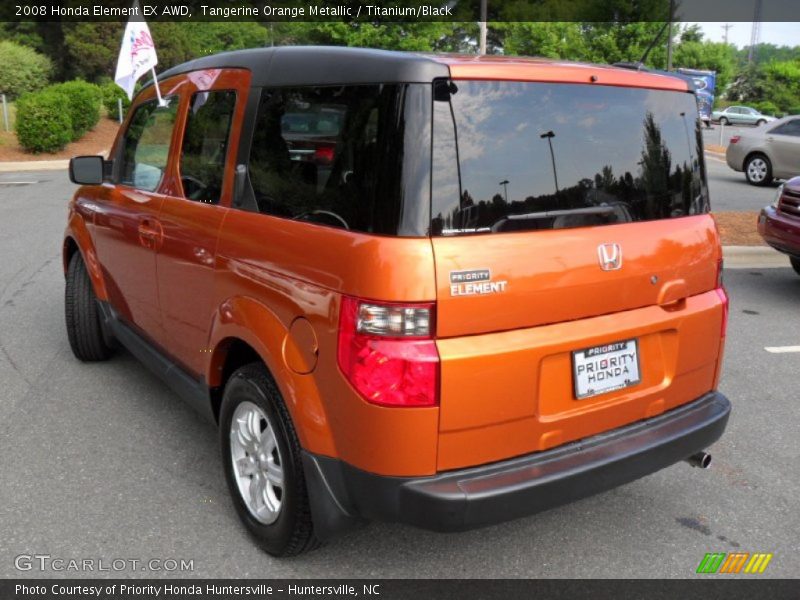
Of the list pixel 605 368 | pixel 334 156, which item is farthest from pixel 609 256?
pixel 334 156

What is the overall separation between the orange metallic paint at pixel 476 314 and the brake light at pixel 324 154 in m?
0.23

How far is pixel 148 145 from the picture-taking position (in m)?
3.98

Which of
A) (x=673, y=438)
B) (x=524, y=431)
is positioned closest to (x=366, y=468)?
(x=524, y=431)

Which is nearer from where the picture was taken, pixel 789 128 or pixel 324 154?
Result: pixel 324 154

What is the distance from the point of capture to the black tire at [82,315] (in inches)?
191

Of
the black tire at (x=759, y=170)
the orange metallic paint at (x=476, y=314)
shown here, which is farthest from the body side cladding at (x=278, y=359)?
the black tire at (x=759, y=170)

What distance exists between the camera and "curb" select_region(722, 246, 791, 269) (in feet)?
27.9

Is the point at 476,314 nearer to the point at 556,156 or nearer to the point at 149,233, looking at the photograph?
the point at 556,156

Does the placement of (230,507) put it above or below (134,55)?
below

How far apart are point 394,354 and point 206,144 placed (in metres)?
1.58

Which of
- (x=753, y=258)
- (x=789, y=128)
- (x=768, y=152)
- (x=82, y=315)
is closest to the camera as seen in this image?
(x=82, y=315)

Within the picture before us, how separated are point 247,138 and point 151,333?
1.44 m
